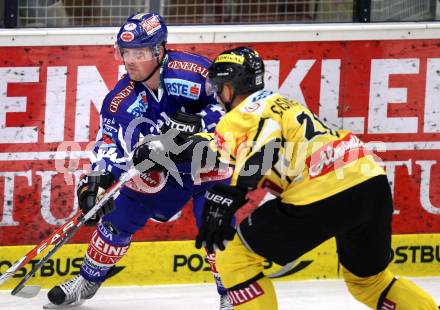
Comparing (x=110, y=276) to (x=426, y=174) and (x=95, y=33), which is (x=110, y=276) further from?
(x=426, y=174)

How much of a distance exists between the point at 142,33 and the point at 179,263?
1.42m

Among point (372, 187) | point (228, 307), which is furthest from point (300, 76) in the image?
point (372, 187)

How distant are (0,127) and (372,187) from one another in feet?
7.61

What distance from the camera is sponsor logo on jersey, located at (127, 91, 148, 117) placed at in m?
5.14

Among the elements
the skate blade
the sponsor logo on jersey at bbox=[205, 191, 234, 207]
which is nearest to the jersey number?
the sponsor logo on jersey at bbox=[205, 191, 234, 207]

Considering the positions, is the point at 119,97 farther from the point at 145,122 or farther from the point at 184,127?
the point at 184,127

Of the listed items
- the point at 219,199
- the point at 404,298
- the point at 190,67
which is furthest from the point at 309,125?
the point at 190,67

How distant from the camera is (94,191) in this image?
16.6 feet

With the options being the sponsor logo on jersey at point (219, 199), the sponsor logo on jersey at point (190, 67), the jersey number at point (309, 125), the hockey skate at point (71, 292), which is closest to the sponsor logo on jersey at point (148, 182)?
the sponsor logo on jersey at point (190, 67)

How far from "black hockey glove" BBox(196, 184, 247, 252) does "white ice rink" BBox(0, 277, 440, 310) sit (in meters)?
1.49

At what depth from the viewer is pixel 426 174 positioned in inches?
237

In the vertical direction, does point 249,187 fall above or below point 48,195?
above

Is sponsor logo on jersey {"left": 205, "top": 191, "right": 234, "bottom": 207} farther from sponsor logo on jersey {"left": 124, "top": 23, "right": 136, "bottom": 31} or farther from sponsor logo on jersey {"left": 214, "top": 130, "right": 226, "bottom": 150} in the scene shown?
sponsor logo on jersey {"left": 124, "top": 23, "right": 136, "bottom": 31}

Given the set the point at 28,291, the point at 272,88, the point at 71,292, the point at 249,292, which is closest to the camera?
the point at 249,292
